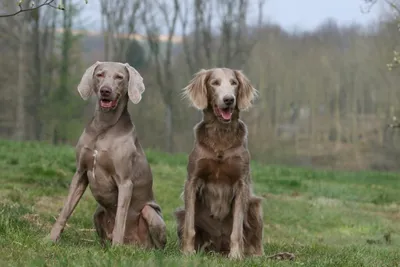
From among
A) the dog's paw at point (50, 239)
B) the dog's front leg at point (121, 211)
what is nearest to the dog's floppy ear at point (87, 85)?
the dog's front leg at point (121, 211)

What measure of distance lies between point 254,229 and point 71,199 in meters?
1.94

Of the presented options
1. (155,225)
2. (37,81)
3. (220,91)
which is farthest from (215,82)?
(37,81)

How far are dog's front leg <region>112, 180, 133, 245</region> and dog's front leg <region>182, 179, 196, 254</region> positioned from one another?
2.10 ft

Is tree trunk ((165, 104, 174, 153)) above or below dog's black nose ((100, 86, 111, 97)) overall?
below

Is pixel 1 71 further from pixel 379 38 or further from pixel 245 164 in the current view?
pixel 245 164

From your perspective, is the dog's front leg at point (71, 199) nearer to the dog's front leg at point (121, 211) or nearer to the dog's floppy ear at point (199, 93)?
the dog's front leg at point (121, 211)

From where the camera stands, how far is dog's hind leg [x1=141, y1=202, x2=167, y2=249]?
21.1 ft

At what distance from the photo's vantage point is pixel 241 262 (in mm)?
5469

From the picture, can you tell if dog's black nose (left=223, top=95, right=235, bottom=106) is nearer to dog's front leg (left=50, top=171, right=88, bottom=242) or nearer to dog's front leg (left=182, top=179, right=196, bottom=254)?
dog's front leg (left=182, top=179, right=196, bottom=254)

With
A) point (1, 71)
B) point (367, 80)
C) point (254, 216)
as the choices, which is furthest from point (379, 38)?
point (254, 216)

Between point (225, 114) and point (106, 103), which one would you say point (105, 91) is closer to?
point (106, 103)

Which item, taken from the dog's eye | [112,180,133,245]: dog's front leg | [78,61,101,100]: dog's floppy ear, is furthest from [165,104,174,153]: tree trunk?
[112,180,133,245]: dog's front leg

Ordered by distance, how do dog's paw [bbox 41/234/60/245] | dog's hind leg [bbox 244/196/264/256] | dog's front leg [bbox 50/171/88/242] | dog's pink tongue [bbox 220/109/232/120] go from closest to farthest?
dog's paw [bbox 41/234/60/245], dog's front leg [bbox 50/171/88/242], dog's pink tongue [bbox 220/109/232/120], dog's hind leg [bbox 244/196/264/256]

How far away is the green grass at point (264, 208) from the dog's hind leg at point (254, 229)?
0.43 meters
